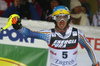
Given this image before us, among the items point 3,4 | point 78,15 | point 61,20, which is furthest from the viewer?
point 3,4

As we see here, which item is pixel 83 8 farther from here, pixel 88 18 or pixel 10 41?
pixel 10 41

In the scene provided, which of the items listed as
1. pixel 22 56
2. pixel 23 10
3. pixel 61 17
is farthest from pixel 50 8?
pixel 61 17

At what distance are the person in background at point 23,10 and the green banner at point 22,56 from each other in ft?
2.06

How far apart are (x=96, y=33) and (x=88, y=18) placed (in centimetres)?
44

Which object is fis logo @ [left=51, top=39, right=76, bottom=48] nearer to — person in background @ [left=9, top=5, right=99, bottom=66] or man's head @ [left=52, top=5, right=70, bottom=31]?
person in background @ [left=9, top=5, right=99, bottom=66]

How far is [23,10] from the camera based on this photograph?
4270 mm

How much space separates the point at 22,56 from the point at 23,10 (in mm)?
869

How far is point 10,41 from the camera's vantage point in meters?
4.14

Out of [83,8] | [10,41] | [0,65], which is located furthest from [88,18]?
[0,65]

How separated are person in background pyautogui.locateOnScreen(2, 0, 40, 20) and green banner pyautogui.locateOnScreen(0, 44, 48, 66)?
0.63 meters

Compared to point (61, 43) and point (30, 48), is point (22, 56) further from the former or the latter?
point (61, 43)

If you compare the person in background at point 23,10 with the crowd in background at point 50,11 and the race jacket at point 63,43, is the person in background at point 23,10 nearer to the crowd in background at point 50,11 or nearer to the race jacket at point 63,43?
the crowd in background at point 50,11

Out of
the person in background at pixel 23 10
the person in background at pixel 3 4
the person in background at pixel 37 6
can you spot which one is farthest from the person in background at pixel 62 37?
the person in background at pixel 3 4

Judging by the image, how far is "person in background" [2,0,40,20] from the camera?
14.0 feet
